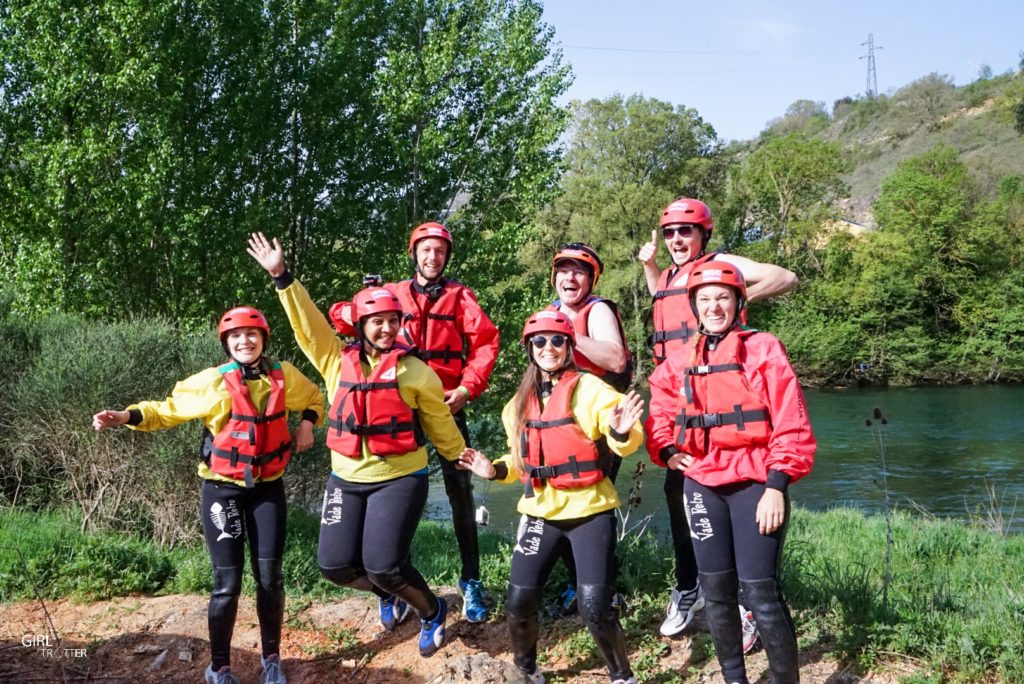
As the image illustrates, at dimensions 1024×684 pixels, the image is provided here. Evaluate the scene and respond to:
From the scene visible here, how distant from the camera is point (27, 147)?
1461cm

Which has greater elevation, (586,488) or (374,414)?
(374,414)

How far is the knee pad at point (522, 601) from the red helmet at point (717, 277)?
1.86 metres

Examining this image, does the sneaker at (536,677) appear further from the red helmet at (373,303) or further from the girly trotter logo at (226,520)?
the red helmet at (373,303)

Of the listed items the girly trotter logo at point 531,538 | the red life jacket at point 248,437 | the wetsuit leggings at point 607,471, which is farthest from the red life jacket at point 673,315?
the red life jacket at point 248,437

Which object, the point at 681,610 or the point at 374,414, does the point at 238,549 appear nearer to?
the point at 374,414

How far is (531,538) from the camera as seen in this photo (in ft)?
15.1

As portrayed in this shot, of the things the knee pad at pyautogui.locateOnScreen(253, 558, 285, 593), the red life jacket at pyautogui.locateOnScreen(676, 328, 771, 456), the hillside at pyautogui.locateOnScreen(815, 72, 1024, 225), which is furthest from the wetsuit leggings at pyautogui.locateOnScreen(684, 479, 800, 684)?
the hillside at pyautogui.locateOnScreen(815, 72, 1024, 225)

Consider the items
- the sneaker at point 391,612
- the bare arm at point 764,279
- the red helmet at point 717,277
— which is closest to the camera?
the red helmet at point 717,277

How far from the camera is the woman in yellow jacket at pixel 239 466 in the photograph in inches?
194

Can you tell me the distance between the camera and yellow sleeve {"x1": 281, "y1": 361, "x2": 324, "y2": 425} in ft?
17.6

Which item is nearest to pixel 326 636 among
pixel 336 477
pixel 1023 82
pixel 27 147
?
pixel 336 477

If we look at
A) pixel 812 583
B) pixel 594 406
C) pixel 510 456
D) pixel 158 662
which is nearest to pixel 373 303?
pixel 510 456

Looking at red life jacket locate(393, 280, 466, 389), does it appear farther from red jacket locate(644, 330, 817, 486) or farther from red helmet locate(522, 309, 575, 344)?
red jacket locate(644, 330, 817, 486)

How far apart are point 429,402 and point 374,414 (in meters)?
0.36
